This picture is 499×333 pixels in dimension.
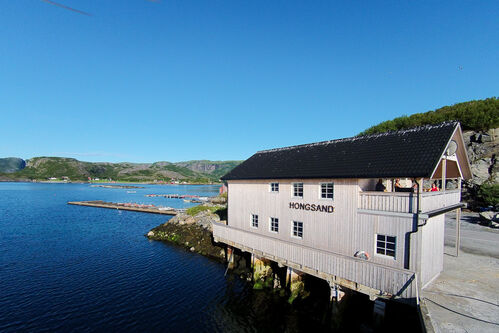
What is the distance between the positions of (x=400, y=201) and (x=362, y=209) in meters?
2.11

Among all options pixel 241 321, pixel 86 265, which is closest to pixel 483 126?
pixel 241 321

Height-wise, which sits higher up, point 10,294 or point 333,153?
point 333,153

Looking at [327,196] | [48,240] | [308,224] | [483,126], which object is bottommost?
[48,240]

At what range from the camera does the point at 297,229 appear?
715 inches

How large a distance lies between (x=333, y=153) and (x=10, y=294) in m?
26.7

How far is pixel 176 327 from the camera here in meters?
15.2

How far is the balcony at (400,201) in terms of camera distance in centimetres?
1227

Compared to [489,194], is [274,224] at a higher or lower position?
lower

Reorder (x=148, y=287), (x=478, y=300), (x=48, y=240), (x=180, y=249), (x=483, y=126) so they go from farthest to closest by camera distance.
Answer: (x=483, y=126) < (x=48, y=240) < (x=180, y=249) < (x=148, y=287) < (x=478, y=300)

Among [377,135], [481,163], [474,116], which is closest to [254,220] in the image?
[377,135]

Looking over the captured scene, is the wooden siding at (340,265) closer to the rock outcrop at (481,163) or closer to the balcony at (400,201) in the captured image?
the balcony at (400,201)

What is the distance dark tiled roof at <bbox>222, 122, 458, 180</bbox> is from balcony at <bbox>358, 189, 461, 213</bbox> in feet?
3.44

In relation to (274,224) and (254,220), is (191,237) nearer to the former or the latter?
(254,220)

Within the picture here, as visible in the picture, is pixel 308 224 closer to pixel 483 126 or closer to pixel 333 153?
pixel 333 153
